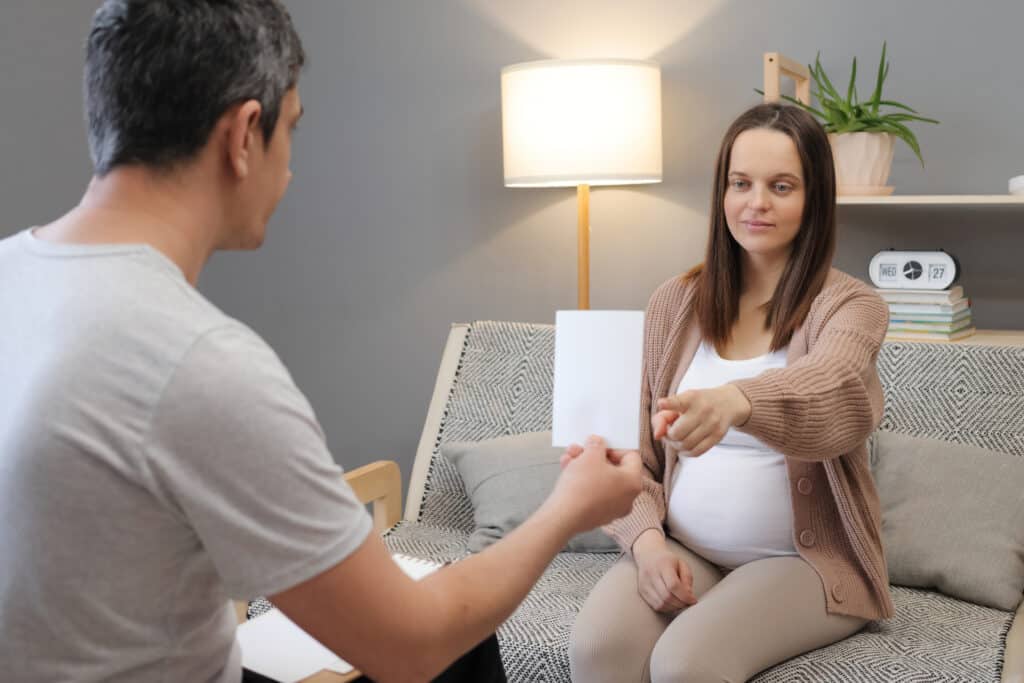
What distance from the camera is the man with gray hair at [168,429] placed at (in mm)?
890

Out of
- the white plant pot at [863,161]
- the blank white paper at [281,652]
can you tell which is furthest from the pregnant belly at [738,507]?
the white plant pot at [863,161]

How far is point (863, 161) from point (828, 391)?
3.35 ft

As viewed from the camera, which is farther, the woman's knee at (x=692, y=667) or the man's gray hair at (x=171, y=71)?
the woman's knee at (x=692, y=667)

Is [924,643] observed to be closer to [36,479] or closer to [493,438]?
[493,438]

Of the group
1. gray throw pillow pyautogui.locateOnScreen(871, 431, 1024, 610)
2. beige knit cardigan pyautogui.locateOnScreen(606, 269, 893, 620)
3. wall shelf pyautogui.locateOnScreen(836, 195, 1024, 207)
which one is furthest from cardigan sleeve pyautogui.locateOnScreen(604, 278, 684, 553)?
wall shelf pyautogui.locateOnScreen(836, 195, 1024, 207)

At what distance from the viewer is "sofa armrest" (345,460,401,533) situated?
239cm

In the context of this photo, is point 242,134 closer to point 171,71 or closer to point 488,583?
point 171,71

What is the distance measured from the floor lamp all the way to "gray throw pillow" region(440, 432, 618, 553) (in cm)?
67

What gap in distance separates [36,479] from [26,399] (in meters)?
0.07

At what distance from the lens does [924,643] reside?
5.84 ft

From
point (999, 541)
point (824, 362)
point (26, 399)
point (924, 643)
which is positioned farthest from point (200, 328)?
point (999, 541)

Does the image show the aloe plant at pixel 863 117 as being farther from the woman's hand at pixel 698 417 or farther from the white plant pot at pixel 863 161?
the woman's hand at pixel 698 417

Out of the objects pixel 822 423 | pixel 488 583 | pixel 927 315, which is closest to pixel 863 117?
pixel 927 315

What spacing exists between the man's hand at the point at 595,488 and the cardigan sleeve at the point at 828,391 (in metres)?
0.22
